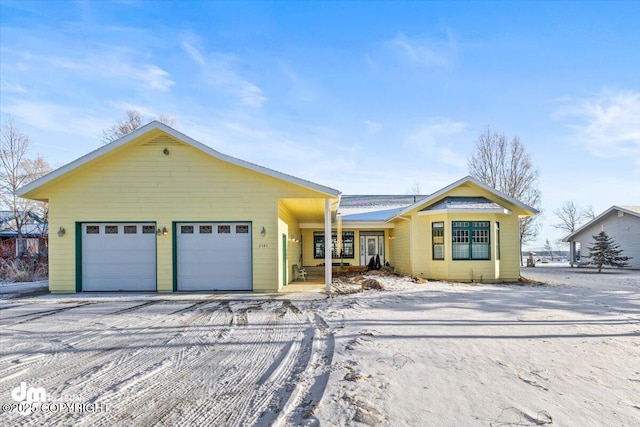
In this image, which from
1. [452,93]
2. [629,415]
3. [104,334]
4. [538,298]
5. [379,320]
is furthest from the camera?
[452,93]

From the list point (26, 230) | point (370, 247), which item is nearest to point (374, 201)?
point (370, 247)

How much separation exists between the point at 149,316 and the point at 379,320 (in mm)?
4602

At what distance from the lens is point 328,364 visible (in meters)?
4.41

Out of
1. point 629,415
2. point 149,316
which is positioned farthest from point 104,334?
point 629,415

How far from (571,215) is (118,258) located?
181 ft

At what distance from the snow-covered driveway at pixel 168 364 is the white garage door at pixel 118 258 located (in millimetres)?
2972

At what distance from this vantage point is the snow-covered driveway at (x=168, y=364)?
3.16 m

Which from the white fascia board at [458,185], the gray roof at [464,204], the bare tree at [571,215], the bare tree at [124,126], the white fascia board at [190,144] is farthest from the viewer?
the bare tree at [571,215]

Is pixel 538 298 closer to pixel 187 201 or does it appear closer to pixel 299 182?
pixel 299 182

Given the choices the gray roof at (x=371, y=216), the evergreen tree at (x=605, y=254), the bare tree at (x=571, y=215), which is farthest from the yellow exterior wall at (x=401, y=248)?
the bare tree at (x=571, y=215)

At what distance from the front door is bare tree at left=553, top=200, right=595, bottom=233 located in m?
39.9

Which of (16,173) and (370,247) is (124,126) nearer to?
(16,173)

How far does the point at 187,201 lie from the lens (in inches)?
440

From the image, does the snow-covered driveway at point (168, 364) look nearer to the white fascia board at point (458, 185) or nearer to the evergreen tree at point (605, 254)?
the white fascia board at point (458, 185)
